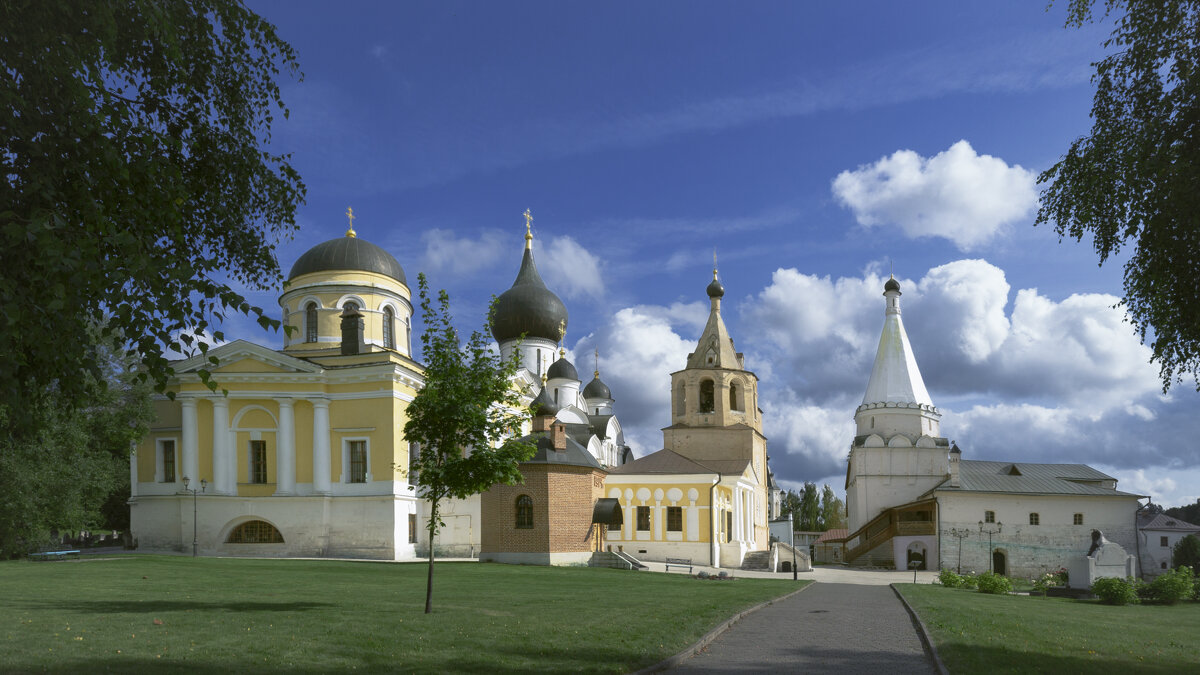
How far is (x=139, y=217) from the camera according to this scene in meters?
8.09

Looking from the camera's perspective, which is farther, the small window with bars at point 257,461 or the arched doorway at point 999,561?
the arched doorway at point 999,561

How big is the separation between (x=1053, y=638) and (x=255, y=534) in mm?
32059

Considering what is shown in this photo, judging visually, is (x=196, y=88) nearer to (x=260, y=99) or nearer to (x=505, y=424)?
(x=260, y=99)

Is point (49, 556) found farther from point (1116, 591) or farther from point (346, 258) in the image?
point (1116, 591)

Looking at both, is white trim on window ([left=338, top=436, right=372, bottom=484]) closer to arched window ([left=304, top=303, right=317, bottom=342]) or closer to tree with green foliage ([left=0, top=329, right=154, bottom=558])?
arched window ([left=304, top=303, right=317, bottom=342])

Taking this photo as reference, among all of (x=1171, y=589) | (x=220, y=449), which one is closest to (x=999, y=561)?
(x=1171, y=589)

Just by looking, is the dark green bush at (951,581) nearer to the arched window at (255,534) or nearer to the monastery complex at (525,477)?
the monastery complex at (525,477)

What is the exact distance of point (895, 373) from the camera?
57188mm

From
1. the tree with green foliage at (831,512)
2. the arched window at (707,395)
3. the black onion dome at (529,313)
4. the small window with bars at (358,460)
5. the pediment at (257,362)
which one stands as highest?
the black onion dome at (529,313)

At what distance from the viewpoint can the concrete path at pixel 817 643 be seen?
11.0 m

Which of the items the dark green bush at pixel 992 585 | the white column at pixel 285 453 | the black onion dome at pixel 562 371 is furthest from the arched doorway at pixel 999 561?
the white column at pixel 285 453

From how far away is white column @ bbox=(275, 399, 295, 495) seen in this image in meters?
38.2

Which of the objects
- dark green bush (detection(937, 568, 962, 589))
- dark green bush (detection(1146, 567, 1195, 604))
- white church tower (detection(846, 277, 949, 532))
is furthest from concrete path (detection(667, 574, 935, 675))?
white church tower (detection(846, 277, 949, 532))

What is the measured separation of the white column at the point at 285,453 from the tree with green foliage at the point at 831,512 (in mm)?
66468
